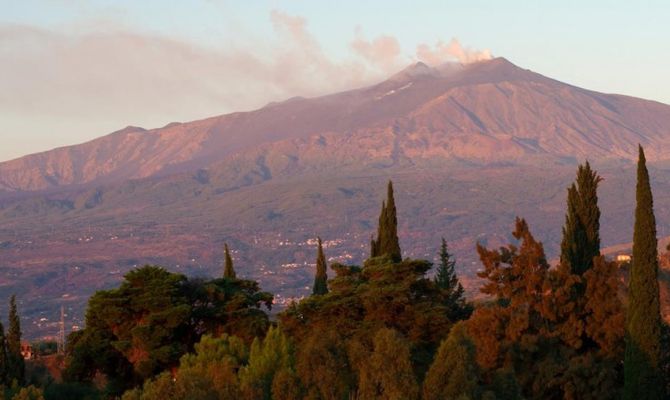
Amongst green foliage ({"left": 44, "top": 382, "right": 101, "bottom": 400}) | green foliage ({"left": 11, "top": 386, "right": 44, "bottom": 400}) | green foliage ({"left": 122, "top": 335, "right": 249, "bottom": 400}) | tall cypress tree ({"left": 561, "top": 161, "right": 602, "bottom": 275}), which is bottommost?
green foliage ({"left": 44, "top": 382, "right": 101, "bottom": 400})

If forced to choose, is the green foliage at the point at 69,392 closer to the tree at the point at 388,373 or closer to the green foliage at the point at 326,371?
the green foliage at the point at 326,371

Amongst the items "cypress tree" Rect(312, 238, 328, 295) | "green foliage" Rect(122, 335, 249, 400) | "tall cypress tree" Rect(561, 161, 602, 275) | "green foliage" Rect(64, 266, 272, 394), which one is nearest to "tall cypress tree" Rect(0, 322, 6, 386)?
"green foliage" Rect(64, 266, 272, 394)

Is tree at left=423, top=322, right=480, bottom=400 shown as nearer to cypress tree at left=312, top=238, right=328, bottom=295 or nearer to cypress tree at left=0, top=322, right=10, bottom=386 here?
cypress tree at left=0, top=322, right=10, bottom=386

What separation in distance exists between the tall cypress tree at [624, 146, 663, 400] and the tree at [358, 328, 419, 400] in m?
9.81

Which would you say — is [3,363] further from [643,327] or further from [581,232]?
[643,327]

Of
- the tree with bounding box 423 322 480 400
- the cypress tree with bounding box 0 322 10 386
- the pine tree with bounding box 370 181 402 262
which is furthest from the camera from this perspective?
the pine tree with bounding box 370 181 402 262

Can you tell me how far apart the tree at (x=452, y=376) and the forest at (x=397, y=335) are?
0.11 ft

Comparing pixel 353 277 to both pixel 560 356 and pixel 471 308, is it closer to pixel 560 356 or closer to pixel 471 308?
pixel 471 308

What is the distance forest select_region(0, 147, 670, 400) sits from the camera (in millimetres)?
28719

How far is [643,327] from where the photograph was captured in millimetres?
34750

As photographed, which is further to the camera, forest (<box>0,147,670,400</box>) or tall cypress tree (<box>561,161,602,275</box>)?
tall cypress tree (<box>561,161,602,275</box>)

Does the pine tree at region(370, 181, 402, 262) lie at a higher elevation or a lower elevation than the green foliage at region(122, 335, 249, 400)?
higher

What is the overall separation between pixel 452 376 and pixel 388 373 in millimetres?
Result: 1439

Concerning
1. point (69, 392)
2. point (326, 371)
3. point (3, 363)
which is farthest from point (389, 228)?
point (326, 371)
